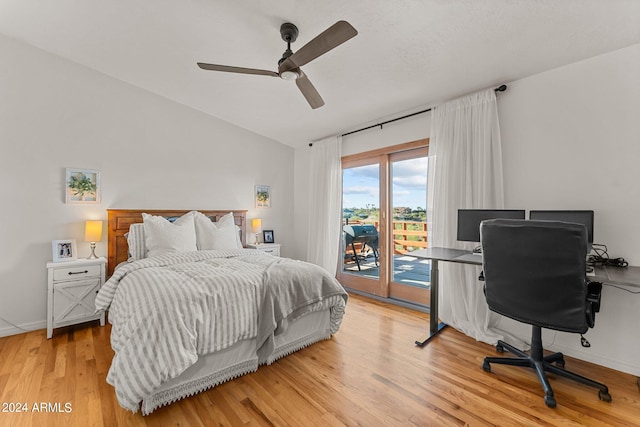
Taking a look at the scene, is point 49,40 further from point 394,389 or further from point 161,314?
point 394,389

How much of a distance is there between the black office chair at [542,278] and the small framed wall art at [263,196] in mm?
3601

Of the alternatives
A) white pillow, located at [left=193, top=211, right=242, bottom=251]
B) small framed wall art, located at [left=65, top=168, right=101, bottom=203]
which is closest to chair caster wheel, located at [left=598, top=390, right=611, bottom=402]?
white pillow, located at [left=193, top=211, right=242, bottom=251]

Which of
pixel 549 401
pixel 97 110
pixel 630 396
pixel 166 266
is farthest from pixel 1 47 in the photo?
pixel 630 396

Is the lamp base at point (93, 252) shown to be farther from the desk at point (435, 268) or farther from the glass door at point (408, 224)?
the glass door at point (408, 224)

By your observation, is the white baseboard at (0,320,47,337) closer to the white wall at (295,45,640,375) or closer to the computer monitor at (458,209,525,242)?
the computer monitor at (458,209,525,242)

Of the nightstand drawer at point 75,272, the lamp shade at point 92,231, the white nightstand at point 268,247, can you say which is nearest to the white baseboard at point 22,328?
the nightstand drawer at point 75,272

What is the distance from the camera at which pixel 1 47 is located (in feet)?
9.41

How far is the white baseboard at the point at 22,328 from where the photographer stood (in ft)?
9.25

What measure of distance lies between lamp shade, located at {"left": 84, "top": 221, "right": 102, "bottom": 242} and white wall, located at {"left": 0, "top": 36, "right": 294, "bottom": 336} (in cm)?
19

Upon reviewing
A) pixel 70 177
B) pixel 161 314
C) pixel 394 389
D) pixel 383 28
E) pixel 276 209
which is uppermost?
pixel 383 28

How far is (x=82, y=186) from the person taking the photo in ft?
10.6

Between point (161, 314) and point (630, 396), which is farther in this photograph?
point (630, 396)

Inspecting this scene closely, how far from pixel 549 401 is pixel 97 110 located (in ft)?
16.6

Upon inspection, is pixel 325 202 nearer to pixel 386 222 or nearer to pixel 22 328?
pixel 386 222
